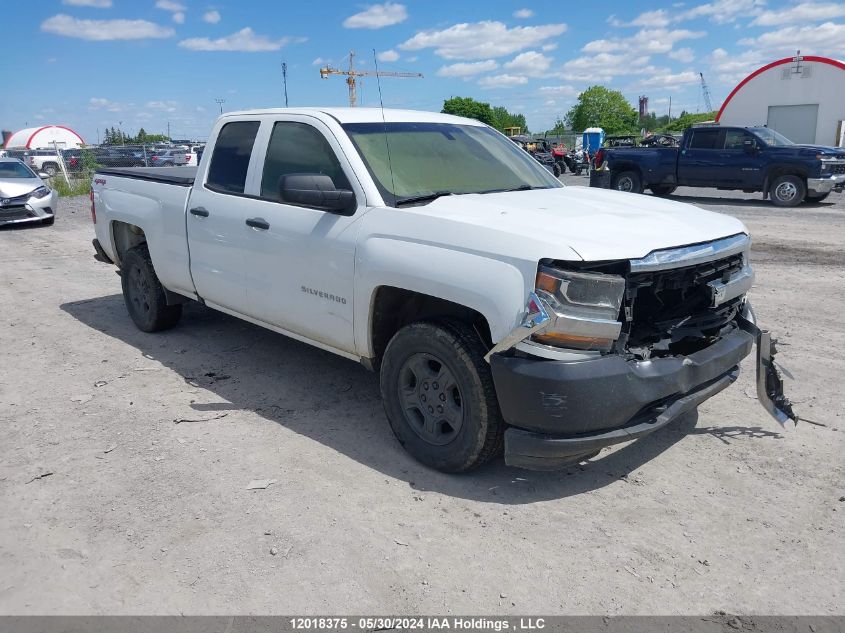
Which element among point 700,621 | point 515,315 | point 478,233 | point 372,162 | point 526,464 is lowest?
point 700,621

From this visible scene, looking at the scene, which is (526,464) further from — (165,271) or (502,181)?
(165,271)

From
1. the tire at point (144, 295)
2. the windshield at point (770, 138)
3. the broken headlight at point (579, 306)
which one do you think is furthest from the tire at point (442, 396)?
the windshield at point (770, 138)

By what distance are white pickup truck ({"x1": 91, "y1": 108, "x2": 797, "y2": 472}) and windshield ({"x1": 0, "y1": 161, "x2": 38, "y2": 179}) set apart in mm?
12295

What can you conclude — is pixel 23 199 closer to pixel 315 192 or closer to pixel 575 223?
pixel 315 192

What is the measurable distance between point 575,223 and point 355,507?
181 centimetres

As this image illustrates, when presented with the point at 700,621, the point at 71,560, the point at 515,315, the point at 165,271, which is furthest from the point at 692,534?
the point at 165,271

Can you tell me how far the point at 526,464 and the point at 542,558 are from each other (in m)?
0.46

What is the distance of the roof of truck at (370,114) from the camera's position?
14.9 ft

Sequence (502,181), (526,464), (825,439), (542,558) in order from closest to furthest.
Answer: (542,558), (526,464), (825,439), (502,181)

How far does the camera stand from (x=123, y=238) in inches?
265

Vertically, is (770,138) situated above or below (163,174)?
above

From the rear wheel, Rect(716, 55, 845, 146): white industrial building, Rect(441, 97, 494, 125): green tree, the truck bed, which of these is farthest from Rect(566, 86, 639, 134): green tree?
the truck bed

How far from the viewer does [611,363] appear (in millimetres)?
3188

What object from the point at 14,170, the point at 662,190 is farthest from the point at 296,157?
the point at 662,190
